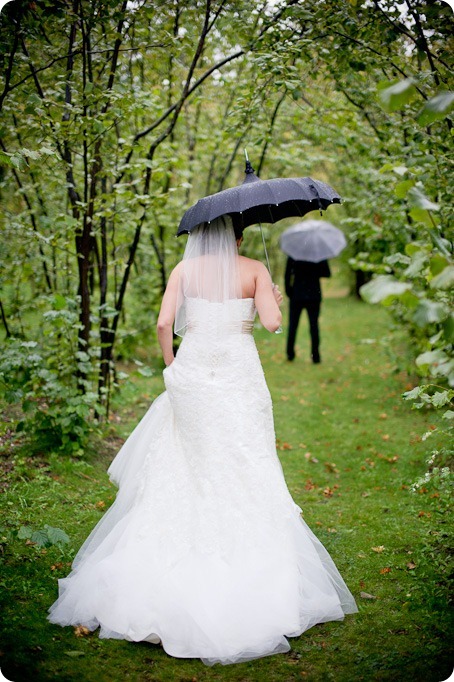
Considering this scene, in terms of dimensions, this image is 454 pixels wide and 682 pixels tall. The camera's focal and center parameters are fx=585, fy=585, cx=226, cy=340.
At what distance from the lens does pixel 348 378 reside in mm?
9875

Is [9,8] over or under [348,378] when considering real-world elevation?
over

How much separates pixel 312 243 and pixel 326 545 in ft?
21.8

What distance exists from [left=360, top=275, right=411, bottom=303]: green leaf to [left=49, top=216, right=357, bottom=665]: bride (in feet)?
5.15

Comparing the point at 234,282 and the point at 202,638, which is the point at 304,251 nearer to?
the point at 234,282

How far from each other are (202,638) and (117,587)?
54cm

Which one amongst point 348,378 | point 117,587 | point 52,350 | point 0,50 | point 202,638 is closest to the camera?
point 202,638

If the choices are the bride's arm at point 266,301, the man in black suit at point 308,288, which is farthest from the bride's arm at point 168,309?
the man in black suit at point 308,288

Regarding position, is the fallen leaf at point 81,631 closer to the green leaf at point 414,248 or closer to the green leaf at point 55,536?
the green leaf at point 55,536

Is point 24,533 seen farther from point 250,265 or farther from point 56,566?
point 250,265

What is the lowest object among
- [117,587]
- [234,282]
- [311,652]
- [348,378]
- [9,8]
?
[348,378]

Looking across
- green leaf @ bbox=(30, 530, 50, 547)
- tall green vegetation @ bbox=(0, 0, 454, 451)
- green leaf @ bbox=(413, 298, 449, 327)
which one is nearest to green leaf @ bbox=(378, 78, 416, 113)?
green leaf @ bbox=(413, 298, 449, 327)

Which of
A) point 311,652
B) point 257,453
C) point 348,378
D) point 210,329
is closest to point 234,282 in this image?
point 210,329

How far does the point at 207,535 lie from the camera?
3408 mm

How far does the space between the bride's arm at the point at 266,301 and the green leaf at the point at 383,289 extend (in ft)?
5.04
